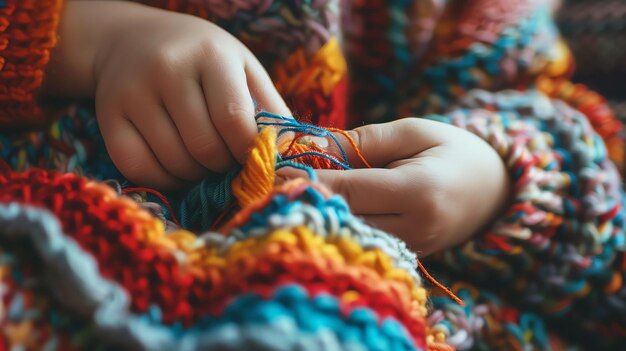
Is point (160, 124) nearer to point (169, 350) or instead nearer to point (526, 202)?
point (169, 350)

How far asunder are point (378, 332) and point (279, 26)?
374 mm

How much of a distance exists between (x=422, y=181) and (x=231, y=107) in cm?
17

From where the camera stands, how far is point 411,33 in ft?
2.27

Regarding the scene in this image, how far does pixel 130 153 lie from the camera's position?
48 cm

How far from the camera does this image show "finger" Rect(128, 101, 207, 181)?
0.48m

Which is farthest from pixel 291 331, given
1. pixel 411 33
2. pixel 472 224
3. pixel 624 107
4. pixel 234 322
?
pixel 624 107

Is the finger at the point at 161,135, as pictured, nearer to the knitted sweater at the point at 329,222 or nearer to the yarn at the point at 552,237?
the knitted sweater at the point at 329,222

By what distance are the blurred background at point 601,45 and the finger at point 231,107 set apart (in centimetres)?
65

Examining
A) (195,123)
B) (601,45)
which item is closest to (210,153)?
(195,123)

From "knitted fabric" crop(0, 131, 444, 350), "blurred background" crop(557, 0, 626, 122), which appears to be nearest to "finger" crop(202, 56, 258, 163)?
"knitted fabric" crop(0, 131, 444, 350)

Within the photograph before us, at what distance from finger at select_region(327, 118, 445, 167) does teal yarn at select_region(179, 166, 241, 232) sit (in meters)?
0.10

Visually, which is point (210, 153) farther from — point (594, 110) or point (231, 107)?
point (594, 110)

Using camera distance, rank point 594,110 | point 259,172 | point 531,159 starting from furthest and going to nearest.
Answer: point 594,110 → point 531,159 → point 259,172

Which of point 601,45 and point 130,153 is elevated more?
point 601,45
